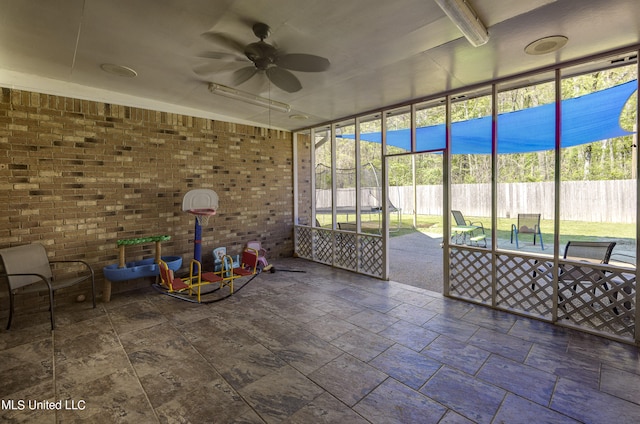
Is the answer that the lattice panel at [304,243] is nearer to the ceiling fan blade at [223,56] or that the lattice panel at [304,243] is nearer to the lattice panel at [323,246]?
the lattice panel at [323,246]

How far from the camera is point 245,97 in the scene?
3.99m

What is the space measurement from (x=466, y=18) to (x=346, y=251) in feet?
13.6

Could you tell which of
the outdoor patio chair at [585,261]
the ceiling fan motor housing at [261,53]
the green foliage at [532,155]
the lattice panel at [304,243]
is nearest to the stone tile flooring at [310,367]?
the outdoor patio chair at [585,261]

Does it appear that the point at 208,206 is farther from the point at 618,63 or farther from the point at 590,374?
the point at 618,63

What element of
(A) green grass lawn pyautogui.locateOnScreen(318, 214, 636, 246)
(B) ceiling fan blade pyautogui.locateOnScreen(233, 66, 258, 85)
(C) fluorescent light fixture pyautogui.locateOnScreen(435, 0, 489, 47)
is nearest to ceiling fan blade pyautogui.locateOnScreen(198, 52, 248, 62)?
(B) ceiling fan blade pyautogui.locateOnScreen(233, 66, 258, 85)

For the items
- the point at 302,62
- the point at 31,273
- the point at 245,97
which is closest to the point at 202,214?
the point at 245,97

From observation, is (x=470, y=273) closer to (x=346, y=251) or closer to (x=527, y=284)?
(x=527, y=284)

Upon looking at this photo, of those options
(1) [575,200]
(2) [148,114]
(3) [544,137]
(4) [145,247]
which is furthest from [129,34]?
(1) [575,200]

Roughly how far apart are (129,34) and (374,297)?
409 centimetres

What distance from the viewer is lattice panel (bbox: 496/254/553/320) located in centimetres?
337

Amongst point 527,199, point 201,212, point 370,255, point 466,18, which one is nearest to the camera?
point 466,18

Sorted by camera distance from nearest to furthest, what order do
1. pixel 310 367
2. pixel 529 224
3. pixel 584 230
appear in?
pixel 310 367, pixel 584 230, pixel 529 224

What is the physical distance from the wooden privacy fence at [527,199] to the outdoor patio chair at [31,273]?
4.39 m

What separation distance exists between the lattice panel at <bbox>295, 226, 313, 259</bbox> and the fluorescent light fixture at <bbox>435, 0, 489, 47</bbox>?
459 cm
